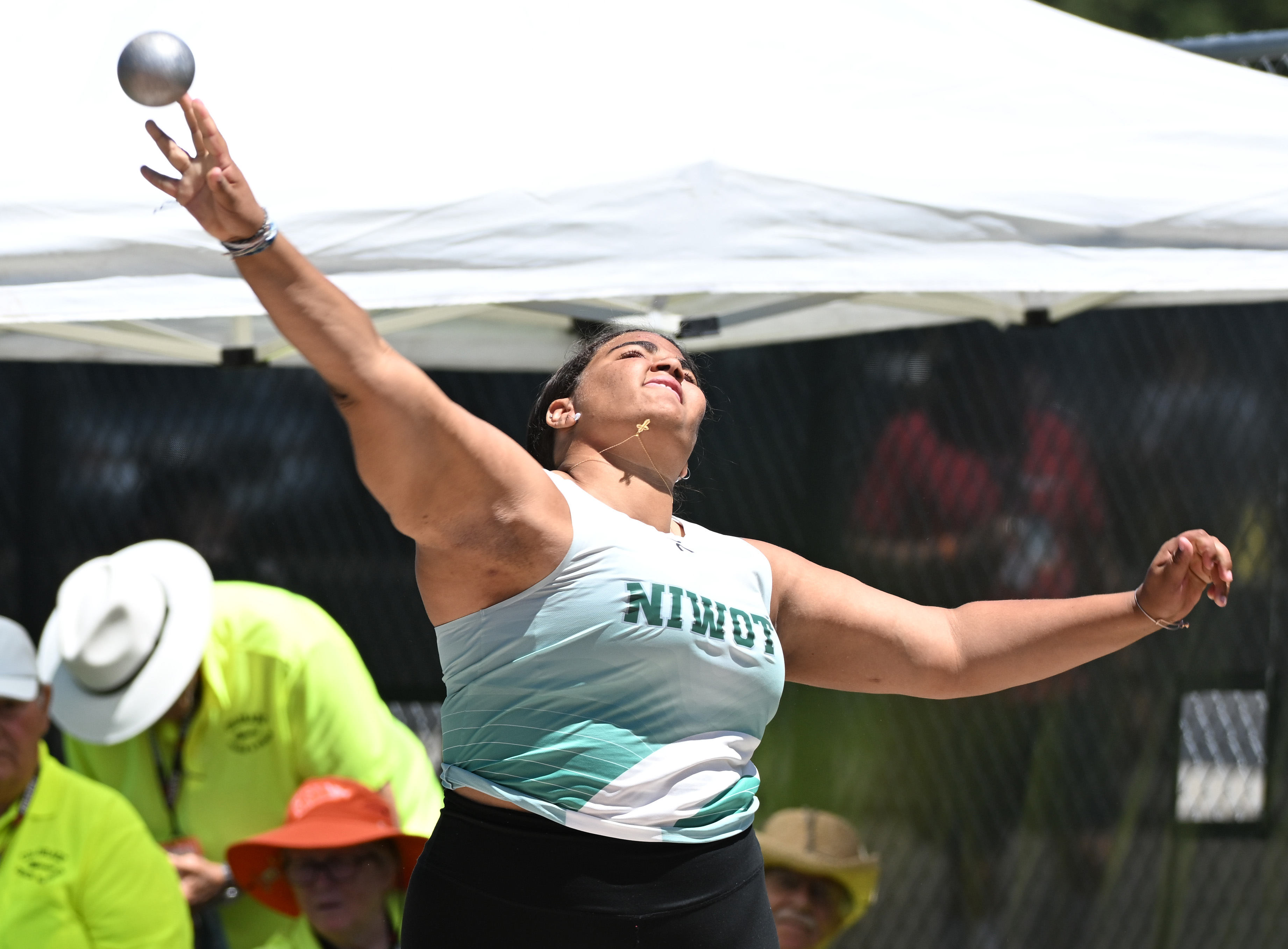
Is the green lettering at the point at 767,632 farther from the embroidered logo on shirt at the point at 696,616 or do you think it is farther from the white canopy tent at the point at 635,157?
the white canopy tent at the point at 635,157

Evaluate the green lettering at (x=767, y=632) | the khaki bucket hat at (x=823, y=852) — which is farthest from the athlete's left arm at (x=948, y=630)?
the khaki bucket hat at (x=823, y=852)

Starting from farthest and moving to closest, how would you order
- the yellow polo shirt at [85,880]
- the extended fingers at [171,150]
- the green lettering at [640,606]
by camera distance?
the yellow polo shirt at [85,880], the green lettering at [640,606], the extended fingers at [171,150]

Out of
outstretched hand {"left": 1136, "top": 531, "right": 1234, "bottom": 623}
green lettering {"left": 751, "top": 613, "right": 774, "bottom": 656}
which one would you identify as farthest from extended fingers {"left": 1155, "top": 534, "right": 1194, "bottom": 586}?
green lettering {"left": 751, "top": 613, "right": 774, "bottom": 656}

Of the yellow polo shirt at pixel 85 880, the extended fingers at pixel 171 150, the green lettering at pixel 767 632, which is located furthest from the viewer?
the yellow polo shirt at pixel 85 880

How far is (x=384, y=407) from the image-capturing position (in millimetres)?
1041

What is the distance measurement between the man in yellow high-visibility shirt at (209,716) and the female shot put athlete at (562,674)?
1.27 meters

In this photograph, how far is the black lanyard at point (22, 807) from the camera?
2342 millimetres

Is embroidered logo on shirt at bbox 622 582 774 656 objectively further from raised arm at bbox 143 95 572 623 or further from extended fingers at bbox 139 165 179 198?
extended fingers at bbox 139 165 179 198

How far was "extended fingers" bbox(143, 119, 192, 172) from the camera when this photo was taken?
1021 mm

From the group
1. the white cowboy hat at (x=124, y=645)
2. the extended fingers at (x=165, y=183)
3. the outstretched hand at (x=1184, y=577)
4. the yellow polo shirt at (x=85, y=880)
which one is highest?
the extended fingers at (x=165, y=183)

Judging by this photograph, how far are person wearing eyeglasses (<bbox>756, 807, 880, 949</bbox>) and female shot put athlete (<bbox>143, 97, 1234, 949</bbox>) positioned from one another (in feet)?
3.90

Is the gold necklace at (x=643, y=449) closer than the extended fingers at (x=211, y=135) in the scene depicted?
No

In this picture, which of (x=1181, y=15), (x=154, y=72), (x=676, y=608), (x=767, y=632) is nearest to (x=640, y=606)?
(x=676, y=608)

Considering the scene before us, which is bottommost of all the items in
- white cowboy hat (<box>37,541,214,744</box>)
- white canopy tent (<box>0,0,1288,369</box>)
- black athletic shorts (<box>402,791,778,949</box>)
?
black athletic shorts (<box>402,791,778,949</box>)
